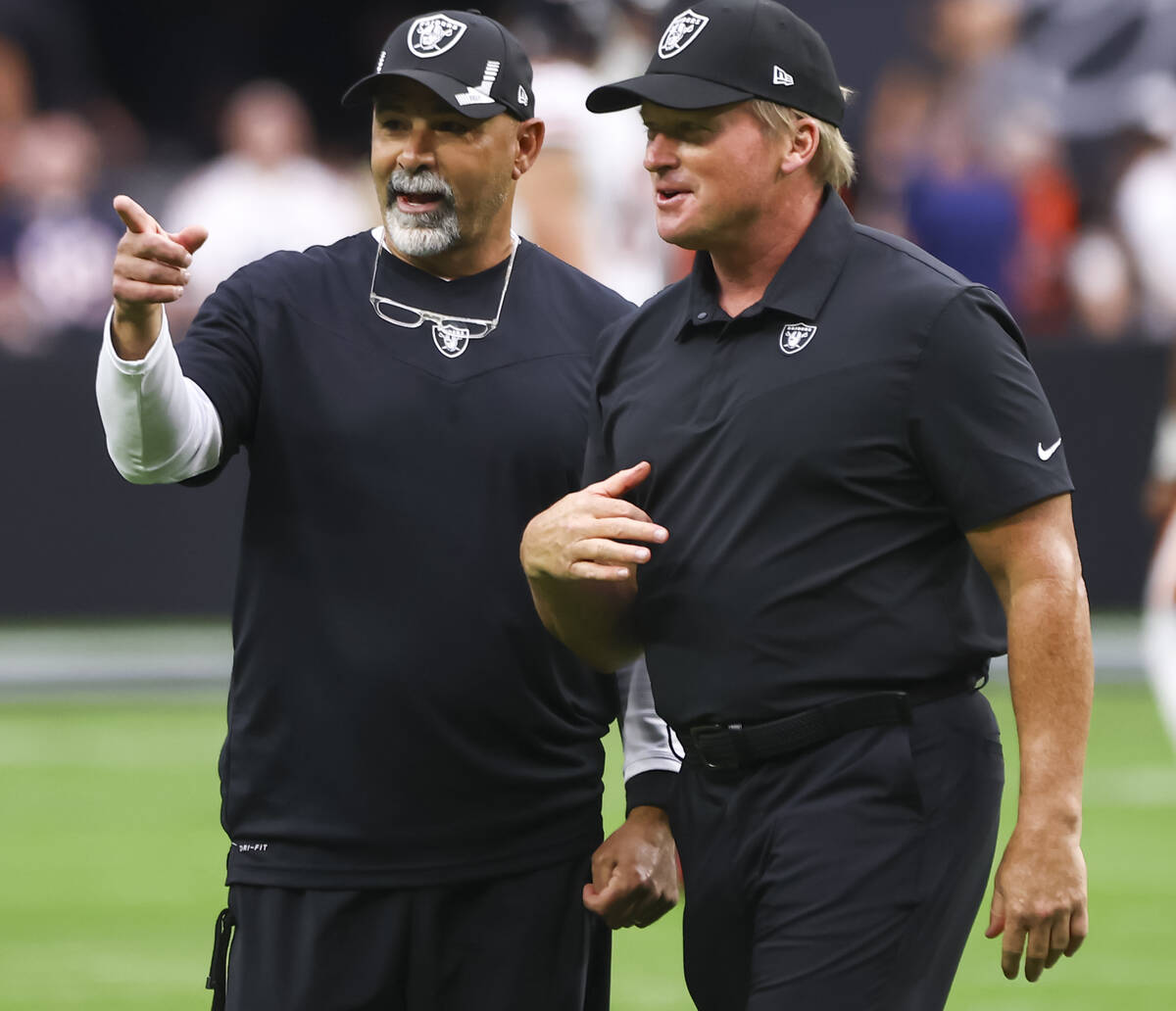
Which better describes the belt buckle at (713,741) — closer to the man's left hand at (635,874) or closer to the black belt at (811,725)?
the black belt at (811,725)

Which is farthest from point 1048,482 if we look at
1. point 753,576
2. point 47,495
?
point 47,495

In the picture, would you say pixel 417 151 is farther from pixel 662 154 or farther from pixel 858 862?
pixel 858 862

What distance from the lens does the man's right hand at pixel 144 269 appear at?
3787 mm

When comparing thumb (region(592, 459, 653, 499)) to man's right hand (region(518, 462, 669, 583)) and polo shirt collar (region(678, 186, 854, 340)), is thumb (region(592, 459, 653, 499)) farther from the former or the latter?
polo shirt collar (region(678, 186, 854, 340))

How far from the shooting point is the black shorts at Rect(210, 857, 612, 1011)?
164 inches

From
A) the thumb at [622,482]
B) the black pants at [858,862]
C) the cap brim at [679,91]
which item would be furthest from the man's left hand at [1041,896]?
the cap brim at [679,91]

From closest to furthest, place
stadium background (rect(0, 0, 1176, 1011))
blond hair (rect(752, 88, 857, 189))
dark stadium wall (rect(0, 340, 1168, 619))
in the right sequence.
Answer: blond hair (rect(752, 88, 857, 189)) → stadium background (rect(0, 0, 1176, 1011)) → dark stadium wall (rect(0, 340, 1168, 619))

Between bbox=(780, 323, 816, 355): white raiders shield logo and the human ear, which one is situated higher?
the human ear

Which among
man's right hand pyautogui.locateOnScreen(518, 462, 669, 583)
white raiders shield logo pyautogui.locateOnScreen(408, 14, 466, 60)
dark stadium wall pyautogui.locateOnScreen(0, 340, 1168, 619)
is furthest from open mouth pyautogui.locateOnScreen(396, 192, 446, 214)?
dark stadium wall pyautogui.locateOnScreen(0, 340, 1168, 619)

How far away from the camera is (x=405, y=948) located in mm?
4215

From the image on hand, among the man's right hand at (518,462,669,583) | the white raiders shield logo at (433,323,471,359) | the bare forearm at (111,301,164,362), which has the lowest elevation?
the man's right hand at (518,462,669,583)

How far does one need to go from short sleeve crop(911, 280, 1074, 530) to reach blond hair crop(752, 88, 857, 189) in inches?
18.0

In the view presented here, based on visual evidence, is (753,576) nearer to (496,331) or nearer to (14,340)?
(496,331)

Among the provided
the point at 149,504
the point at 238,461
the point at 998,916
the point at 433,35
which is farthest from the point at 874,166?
the point at 998,916
